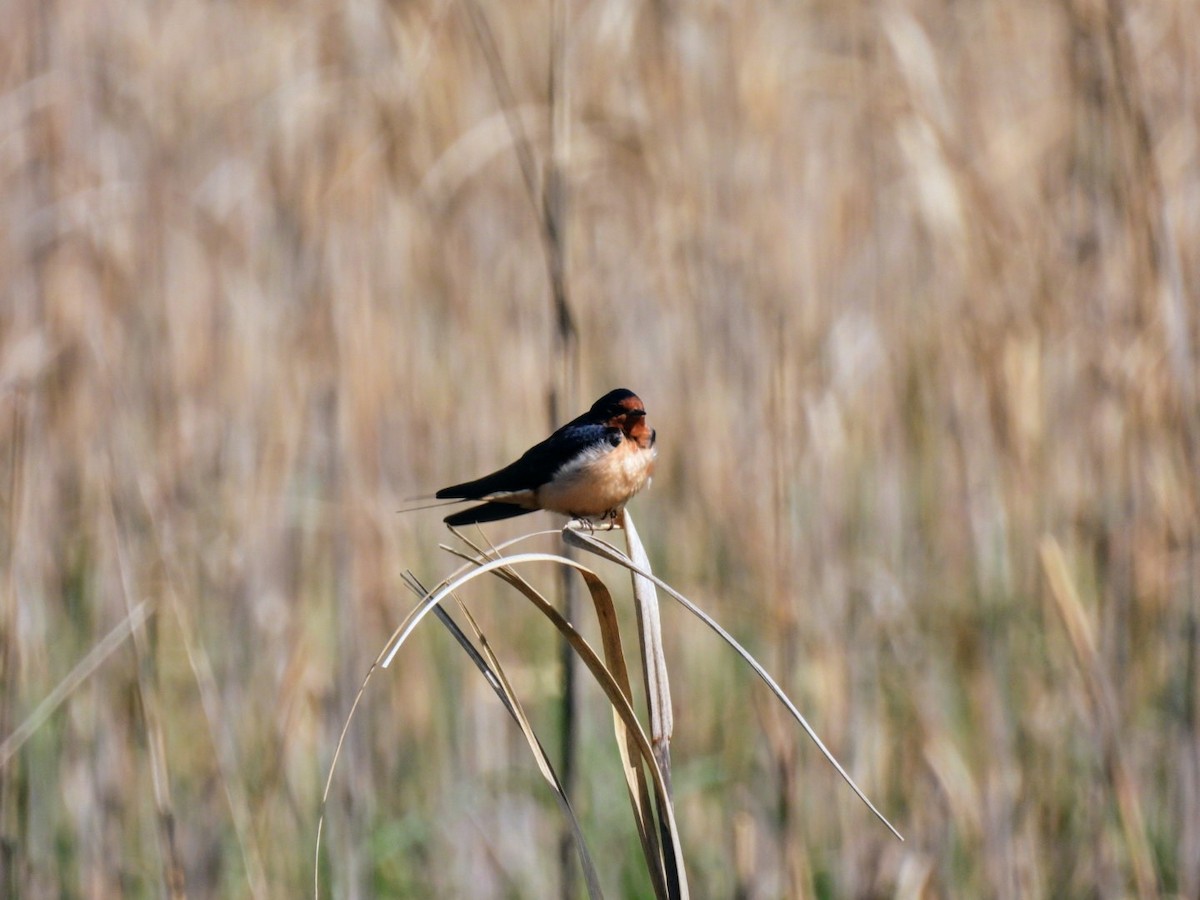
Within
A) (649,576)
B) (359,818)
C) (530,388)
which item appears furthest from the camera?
(530,388)

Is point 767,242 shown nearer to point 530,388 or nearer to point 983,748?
point 530,388

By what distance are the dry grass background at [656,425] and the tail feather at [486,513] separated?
0.37 m

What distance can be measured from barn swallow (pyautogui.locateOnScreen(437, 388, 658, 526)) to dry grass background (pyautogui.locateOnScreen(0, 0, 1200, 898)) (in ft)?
0.82

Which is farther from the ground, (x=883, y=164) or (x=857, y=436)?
(x=883, y=164)

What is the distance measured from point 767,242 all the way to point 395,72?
0.81 m

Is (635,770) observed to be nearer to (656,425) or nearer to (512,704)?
(512,704)

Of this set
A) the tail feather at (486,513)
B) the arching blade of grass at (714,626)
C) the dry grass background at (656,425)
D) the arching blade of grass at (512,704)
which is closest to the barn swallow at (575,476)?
the tail feather at (486,513)

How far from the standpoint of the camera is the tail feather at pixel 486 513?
1.38 metres

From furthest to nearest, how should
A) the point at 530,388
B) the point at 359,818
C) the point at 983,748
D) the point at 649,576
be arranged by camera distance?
the point at 530,388
the point at 983,748
the point at 359,818
the point at 649,576

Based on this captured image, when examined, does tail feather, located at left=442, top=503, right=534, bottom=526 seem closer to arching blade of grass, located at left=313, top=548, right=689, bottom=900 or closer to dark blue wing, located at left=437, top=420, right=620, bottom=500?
dark blue wing, located at left=437, top=420, right=620, bottom=500

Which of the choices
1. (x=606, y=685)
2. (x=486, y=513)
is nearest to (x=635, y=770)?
(x=606, y=685)

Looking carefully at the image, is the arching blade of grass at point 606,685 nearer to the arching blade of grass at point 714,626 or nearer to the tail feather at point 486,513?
the arching blade of grass at point 714,626

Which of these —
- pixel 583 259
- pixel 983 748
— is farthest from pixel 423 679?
pixel 983 748

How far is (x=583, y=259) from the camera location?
108 inches
